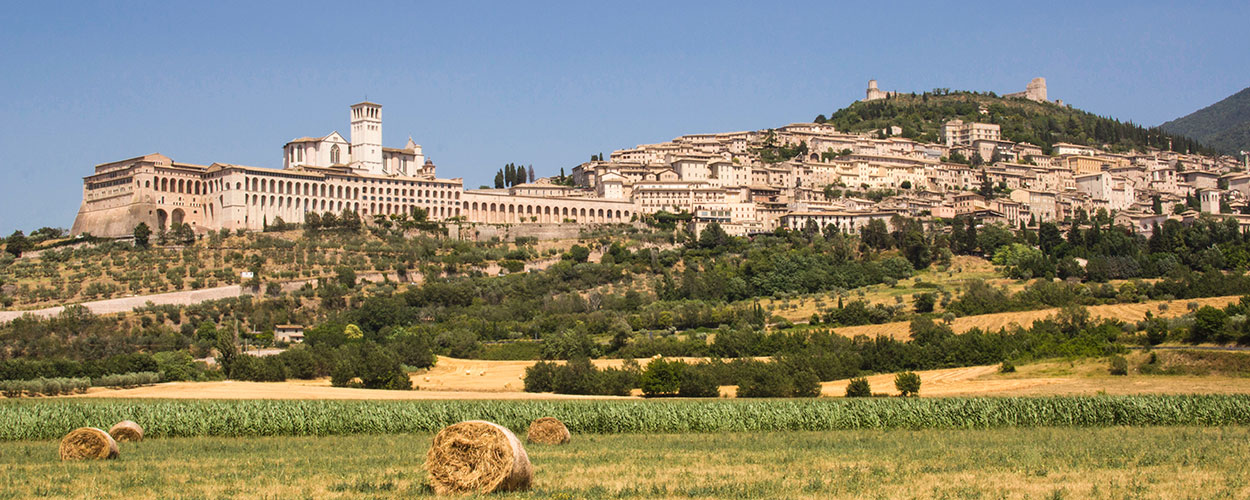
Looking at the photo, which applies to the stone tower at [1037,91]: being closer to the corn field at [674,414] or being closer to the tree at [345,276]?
the tree at [345,276]

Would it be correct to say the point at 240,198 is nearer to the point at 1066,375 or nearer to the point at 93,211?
the point at 93,211

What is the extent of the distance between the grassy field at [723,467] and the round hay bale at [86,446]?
35cm

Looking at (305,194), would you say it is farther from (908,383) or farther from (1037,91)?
(1037,91)

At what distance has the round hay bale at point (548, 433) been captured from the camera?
85.0 feet

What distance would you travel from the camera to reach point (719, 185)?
360 feet

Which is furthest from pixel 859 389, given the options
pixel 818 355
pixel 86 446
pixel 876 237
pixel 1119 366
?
pixel 876 237

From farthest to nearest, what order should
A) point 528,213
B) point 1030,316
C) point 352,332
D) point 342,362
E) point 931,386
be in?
point 528,213
point 352,332
point 1030,316
point 342,362
point 931,386

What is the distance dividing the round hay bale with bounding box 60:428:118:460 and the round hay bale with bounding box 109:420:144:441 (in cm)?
412

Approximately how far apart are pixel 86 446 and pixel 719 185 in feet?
295

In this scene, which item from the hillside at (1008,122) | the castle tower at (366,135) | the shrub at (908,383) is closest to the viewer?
the shrub at (908,383)

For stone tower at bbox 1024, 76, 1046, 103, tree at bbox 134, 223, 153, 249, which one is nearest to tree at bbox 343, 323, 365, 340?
tree at bbox 134, 223, 153, 249

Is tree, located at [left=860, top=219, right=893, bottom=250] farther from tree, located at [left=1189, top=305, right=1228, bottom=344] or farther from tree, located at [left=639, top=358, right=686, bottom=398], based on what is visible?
tree, located at [left=639, top=358, right=686, bottom=398]

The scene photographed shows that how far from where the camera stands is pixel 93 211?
9150 cm

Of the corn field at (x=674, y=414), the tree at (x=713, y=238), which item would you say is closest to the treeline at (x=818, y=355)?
the corn field at (x=674, y=414)
